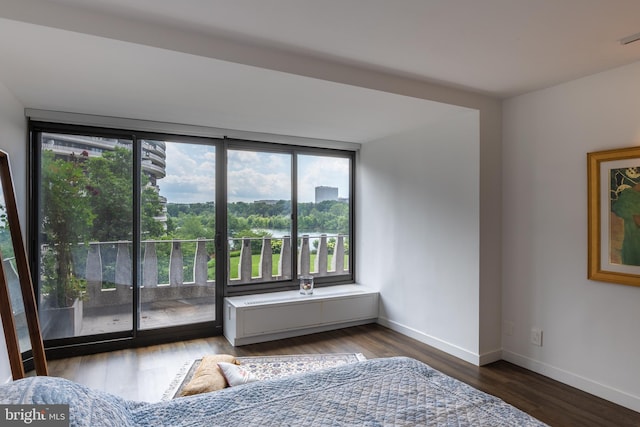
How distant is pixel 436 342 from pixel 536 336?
93cm

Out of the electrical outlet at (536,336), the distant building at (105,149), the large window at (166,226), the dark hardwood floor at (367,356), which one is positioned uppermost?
the distant building at (105,149)

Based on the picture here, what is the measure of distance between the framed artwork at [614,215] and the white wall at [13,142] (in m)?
4.30

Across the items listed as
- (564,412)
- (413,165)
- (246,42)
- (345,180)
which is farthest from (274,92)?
(564,412)

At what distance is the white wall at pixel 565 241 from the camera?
261cm

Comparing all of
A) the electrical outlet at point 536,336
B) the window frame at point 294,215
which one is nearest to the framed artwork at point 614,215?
Answer: the electrical outlet at point 536,336

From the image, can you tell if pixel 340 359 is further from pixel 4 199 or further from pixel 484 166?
pixel 4 199

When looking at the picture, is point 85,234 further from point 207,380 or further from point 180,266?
point 207,380

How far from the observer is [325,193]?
4.95m

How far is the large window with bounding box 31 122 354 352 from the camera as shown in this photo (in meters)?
3.50

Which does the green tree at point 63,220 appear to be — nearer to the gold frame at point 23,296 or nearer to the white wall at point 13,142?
the white wall at point 13,142

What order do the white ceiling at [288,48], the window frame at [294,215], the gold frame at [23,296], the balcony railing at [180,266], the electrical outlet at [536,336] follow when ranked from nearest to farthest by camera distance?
the white ceiling at [288,48]
the gold frame at [23,296]
the electrical outlet at [536,336]
the balcony railing at [180,266]
the window frame at [294,215]

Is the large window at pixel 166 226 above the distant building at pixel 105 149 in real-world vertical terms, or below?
below

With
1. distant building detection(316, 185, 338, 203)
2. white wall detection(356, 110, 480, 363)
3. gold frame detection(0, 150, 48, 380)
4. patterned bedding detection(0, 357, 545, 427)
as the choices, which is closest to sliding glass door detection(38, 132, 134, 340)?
gold frame detection(0, 150, 48, 380)

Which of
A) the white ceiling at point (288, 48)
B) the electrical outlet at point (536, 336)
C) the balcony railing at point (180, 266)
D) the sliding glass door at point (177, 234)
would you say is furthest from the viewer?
the sliding glass door at point (177, 234)
